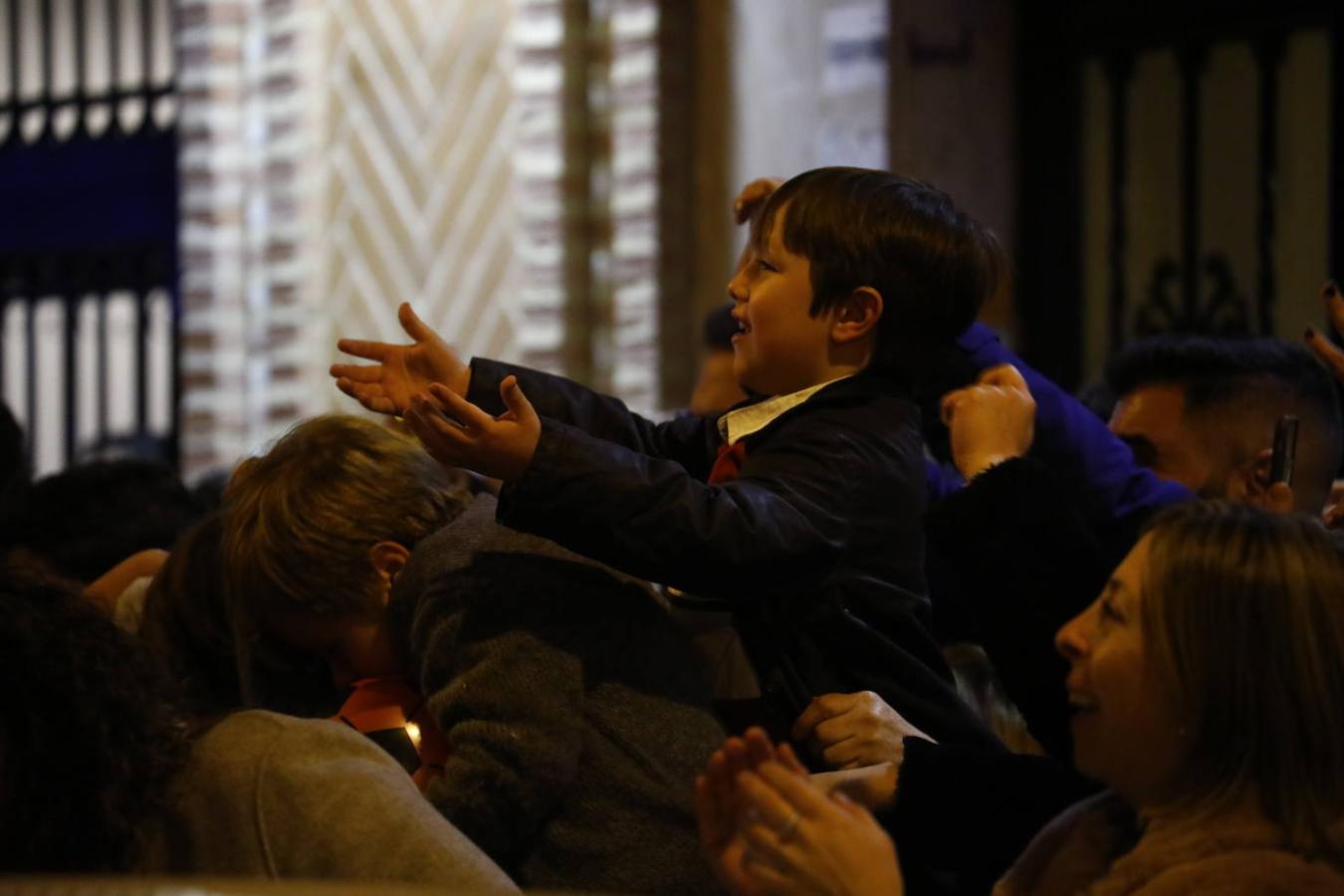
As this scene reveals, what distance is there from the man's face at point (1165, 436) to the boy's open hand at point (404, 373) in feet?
3.87

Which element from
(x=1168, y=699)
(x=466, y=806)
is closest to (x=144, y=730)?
(x=466, y=806)

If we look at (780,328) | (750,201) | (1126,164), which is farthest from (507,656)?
(1126,164)

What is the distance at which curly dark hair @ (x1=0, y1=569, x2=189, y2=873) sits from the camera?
138cm

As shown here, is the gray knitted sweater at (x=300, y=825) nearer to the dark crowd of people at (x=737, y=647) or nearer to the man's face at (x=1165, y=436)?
the dark crowd of people at (x=737, y=647)

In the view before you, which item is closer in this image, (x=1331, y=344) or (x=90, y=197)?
(x=1331, y=344)

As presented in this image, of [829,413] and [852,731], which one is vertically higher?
[829,413]

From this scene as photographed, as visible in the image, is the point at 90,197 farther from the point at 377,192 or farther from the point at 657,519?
the point at 657,519

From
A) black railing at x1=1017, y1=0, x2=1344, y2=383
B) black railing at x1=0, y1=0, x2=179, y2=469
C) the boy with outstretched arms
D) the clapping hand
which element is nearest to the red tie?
the boy with outstretched arms

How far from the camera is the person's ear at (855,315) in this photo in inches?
77.9

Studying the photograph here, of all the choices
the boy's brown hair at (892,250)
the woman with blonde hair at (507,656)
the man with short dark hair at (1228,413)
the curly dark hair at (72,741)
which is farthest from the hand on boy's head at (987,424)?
the man with short dark hair at (1228,413)

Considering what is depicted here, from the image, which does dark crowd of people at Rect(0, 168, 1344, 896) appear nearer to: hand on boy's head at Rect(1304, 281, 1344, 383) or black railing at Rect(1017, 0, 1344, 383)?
hand on boy's head at Rect(1304, 281, 1344, 383)

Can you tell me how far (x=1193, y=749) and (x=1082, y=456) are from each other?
1.10 metres

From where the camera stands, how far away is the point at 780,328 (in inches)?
78.3

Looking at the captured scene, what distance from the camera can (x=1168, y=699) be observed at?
4.56 ft
